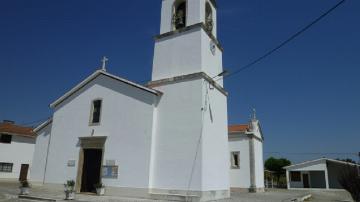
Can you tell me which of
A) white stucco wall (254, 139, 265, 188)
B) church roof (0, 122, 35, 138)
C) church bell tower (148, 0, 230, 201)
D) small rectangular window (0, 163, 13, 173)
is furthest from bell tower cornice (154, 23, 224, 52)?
small rectangular window (0, 163, 13, 173)

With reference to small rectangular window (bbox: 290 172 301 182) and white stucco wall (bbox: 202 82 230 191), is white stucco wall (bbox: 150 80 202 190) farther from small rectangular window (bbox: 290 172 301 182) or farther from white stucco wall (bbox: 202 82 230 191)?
small rectangular window (bbox: 290 172 301 182)

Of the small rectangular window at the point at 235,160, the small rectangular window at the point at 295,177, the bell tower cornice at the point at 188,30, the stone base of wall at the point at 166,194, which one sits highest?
the bell tower cornice at the point at 188,30

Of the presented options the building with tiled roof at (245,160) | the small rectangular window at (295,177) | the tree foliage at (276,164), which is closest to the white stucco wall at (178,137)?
the building with tiled roof at (245,160)

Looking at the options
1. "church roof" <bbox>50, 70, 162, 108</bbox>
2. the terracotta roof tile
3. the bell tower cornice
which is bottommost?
the terracotta roof tile

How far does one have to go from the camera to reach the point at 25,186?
15.4 m

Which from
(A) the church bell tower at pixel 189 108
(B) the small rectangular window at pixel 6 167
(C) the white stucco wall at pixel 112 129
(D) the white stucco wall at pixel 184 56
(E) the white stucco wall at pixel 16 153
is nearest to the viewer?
(A) the church bell tower at pixel 189 108

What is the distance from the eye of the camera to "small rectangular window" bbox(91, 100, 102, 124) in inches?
713

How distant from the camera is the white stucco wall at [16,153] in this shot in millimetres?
31938

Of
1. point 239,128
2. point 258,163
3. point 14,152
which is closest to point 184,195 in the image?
point 258,163

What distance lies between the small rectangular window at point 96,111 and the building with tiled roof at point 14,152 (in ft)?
54.6

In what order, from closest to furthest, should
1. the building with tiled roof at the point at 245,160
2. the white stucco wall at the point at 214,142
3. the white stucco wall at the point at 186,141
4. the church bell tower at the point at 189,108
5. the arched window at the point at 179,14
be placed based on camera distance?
the white stucco wall at the point at 186,141 → the church bell tower at the point at 189,108 → the white stucco wall at the point at 214,142 → the arched window at the point at 179,14 → the building with tiled roof at the point at 245,160

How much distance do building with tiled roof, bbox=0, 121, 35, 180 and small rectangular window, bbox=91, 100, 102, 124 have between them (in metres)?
16.6

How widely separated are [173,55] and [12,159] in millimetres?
25219

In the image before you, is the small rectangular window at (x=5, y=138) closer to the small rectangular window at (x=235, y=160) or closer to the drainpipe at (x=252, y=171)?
the small rectangular window at (x=235, y=160)
